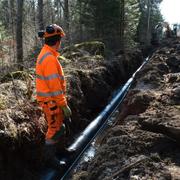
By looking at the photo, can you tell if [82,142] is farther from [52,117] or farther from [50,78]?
[50,78]

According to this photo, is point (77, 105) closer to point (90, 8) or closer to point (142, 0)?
point (90, 8)

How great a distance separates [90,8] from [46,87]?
1800 centimetres

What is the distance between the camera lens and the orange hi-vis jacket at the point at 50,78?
16.8 ft

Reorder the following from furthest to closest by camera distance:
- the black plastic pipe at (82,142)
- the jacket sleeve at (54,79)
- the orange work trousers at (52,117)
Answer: the black plastic pipe at (82,142), the orange work trousers at (52,117), the jacket sleeve at (54,79)

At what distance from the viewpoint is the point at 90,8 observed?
22500mm

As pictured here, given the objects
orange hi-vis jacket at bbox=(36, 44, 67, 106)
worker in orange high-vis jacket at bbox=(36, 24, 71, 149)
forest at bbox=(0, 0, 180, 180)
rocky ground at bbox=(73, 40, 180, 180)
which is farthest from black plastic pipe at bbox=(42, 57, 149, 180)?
orange hi-vis jacket at bbox=(36, 44, 67, 106)

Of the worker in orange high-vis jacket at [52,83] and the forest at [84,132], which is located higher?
the worker in orange high-vis jacket at [52,83]

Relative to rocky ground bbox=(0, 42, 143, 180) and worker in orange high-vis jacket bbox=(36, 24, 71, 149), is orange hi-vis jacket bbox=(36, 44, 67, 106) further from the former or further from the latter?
rocky ground bbox=(0, 42, 143, 180)

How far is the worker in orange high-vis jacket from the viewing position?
5133 mm

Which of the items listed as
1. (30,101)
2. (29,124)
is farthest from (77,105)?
(29,124)

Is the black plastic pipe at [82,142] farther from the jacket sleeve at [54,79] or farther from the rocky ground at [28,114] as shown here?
the jacket sleeve at [54,79]

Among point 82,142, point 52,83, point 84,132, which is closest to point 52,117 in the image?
point 52,83

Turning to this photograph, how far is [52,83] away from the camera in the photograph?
202 inches

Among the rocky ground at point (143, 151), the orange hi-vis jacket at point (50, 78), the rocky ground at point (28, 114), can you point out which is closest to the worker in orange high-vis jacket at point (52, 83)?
the orange hi-vis jacket at point (50, 78)
